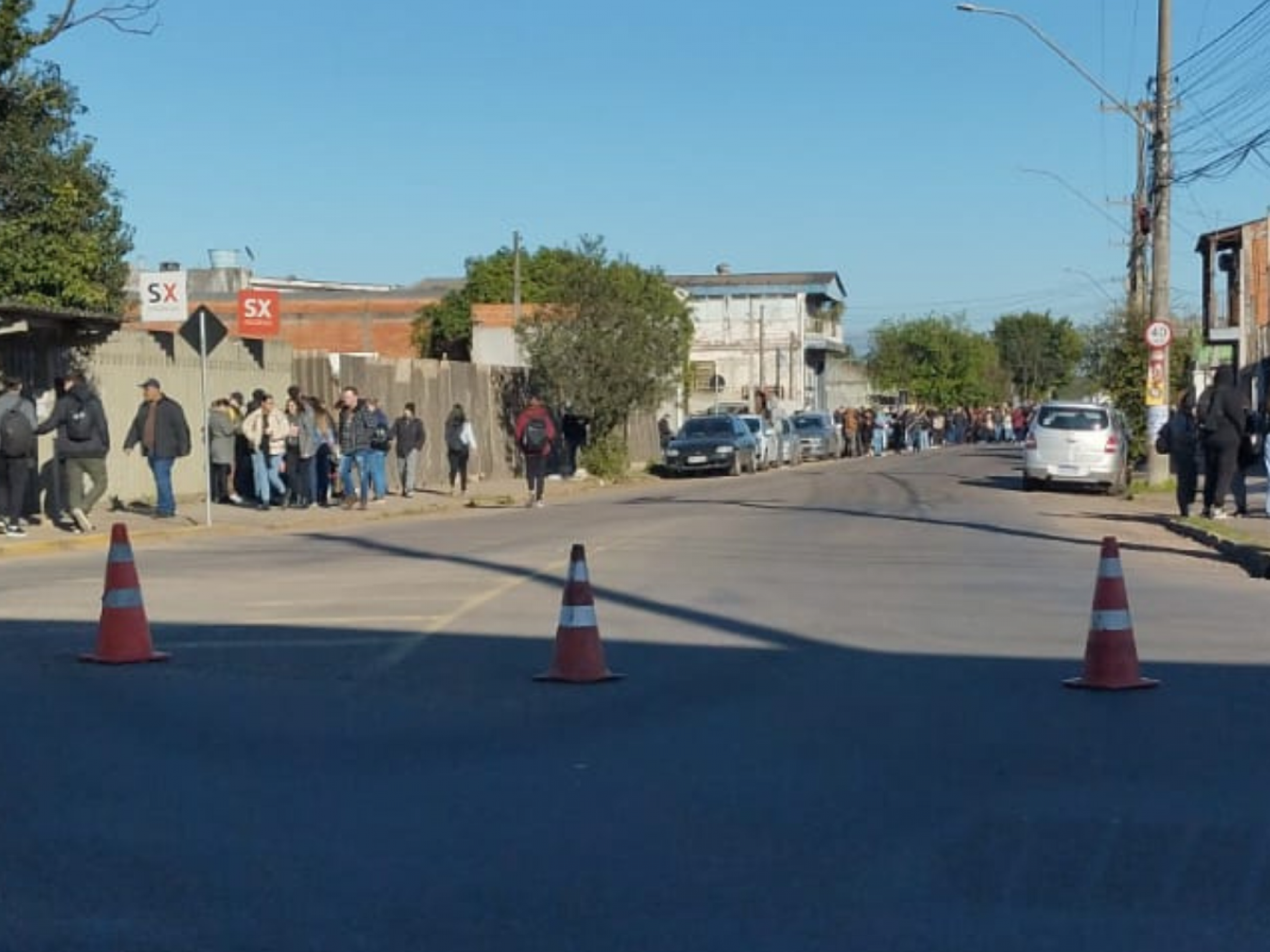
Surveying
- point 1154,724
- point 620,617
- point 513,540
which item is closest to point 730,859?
point 1154,724

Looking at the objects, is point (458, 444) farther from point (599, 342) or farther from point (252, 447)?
point (599, 342)

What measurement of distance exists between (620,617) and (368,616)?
181 cm

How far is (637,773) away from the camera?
27.0 feet

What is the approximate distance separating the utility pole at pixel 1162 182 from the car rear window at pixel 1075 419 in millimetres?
1713

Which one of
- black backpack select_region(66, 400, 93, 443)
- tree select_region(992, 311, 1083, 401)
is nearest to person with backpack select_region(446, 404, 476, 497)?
black backpack select_region(66, 400, 93, 443)

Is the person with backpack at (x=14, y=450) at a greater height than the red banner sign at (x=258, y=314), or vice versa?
the red banner sign at (x=258, y=314)

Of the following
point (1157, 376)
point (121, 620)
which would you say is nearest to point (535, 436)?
point (1157, 376)

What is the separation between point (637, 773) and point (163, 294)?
20.3m

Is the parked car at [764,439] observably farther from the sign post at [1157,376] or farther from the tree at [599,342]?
the sign post at [1157,376]

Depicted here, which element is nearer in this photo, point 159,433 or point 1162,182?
point 159,433

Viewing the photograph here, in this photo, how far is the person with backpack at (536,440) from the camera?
28906mm

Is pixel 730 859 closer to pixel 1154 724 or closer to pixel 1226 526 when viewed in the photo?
pixel 1154 724

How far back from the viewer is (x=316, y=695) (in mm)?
10180

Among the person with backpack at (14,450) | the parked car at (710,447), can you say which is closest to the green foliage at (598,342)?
the parked car at (710,447)
